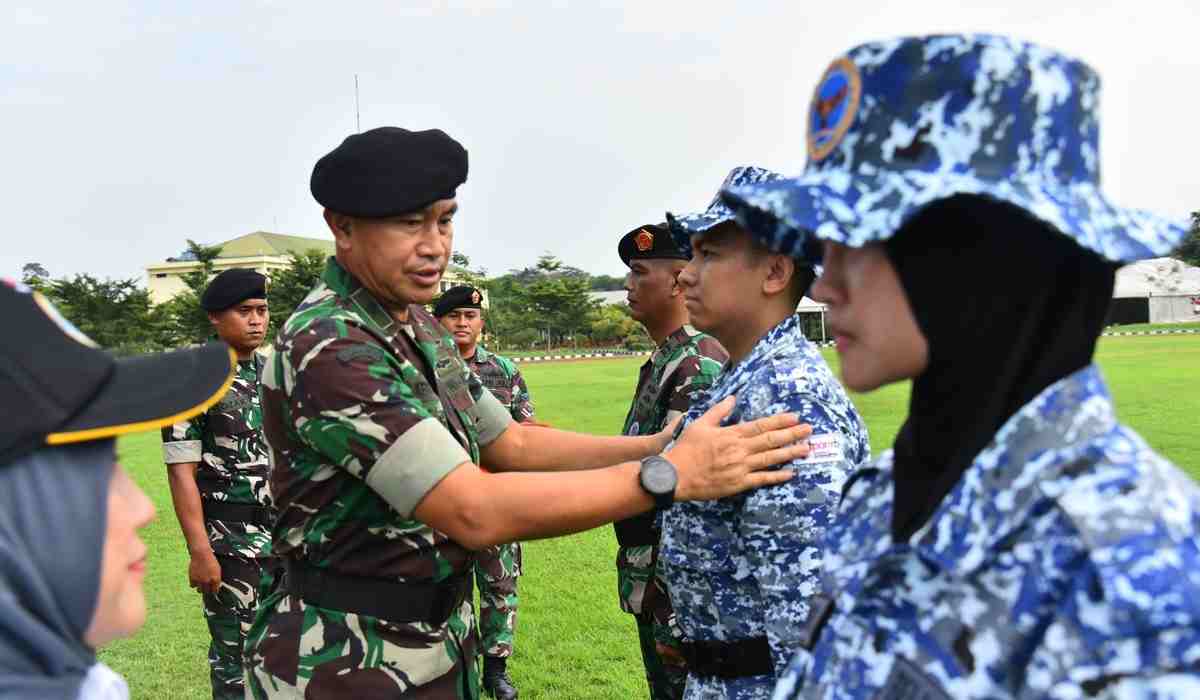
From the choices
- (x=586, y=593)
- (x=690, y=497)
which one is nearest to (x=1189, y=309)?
(x=586, y=593)

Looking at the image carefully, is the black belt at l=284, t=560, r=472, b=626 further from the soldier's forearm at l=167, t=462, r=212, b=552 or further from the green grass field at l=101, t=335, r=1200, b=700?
the soldier's forearm at l=167, t=462, r=212, b=552

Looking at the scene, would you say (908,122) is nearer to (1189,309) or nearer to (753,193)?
(753,193)

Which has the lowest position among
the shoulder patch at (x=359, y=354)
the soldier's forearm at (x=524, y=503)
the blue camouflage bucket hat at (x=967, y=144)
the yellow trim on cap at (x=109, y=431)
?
the soldier's forearm at (x=524, y=503)

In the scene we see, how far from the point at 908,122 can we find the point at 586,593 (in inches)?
263

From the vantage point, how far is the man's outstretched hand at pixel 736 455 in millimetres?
2455

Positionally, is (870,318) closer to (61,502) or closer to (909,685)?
(909,685)

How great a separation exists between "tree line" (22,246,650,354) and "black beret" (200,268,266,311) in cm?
2755

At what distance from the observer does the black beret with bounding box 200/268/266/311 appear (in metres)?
6.00

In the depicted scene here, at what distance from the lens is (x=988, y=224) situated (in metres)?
1.25

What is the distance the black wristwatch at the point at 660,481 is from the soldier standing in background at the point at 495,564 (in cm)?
251

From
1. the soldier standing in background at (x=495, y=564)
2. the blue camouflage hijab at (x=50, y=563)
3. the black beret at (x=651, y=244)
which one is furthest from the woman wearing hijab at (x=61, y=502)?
the black beret at (x=651, y=244)

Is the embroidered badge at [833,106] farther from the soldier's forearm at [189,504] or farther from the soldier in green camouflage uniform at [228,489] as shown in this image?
the soldier's forearm at [189,504]

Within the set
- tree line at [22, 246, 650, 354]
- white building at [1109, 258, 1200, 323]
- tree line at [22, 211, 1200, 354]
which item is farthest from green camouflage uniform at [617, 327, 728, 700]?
white building at [1109, 258, 1200, 323]

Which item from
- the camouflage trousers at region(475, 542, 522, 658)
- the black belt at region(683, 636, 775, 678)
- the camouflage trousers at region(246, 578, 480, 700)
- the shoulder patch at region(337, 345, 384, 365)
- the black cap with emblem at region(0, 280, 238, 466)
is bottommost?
the camouflage trousers at region(475, 542, 522, 658)
